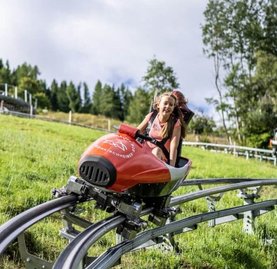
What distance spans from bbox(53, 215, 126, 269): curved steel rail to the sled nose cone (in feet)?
0.90

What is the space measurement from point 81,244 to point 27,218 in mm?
387

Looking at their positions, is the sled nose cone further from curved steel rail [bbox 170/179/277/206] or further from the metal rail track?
curved steel rail [bbox 170/179/277/206]

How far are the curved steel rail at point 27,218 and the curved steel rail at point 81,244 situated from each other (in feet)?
0.92

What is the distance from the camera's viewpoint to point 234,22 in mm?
37719

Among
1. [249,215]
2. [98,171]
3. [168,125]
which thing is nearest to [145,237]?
[98,171]

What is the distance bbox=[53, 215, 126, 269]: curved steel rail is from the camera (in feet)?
8.35

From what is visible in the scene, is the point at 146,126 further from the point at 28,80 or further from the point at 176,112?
the point at 28,80

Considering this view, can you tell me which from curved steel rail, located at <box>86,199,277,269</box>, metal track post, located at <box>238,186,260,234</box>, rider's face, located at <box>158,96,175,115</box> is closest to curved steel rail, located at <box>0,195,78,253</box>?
curved steel rail, located at <box>86,199,277,269</box>

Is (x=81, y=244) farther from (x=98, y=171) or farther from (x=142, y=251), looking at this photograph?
(x=142, y=251)

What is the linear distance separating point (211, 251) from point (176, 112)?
195 centimetres

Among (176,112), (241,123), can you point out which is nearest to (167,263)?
(176,112)

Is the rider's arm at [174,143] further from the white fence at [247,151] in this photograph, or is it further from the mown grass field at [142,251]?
the white fence at [247,151]

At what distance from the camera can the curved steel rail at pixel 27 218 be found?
2.64 m

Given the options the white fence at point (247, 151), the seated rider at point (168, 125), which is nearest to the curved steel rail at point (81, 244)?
the seated rider at point (168, 125)
